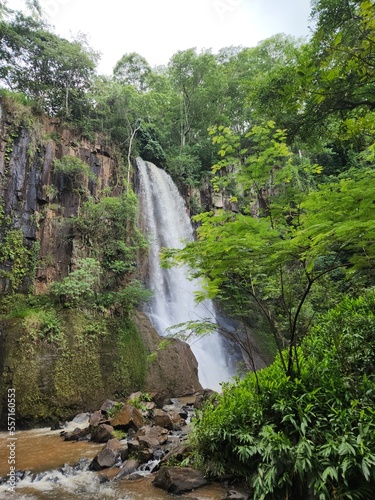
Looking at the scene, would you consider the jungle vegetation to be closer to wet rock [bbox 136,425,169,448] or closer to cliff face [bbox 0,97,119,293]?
wet rock [bbox 136,425,169,448]

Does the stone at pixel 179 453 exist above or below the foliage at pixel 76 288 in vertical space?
below

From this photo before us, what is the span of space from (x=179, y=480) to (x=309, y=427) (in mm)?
1695

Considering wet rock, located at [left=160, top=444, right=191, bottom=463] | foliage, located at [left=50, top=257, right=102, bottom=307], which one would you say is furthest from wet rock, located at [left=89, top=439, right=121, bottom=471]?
foliage, located at [left=50, top=257, right=102, bottom=307]

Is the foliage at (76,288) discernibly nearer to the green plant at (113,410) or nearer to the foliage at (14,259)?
the foliage at (14,259)

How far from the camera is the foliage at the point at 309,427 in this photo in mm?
2902

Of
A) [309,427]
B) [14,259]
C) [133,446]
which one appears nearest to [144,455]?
[133,446]

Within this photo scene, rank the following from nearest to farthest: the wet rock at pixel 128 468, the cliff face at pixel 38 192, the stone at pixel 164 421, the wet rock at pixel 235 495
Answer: the wet rock at pixel 235 495, the wet rock at pixel 128 468, the stone at pixel 164 421, the cliff face at pixel 38 192

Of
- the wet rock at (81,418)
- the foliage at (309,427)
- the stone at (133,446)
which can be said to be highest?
the foliage at (309,427)

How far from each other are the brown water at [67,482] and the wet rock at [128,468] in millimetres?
147

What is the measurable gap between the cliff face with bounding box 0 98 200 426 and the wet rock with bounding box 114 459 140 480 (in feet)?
13.4

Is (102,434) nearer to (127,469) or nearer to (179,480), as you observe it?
(127,469)

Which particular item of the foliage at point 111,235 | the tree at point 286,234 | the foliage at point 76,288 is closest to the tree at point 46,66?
the foliage at point 111,235

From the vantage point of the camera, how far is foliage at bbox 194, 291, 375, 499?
2.90m

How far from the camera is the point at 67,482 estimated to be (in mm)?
4426
